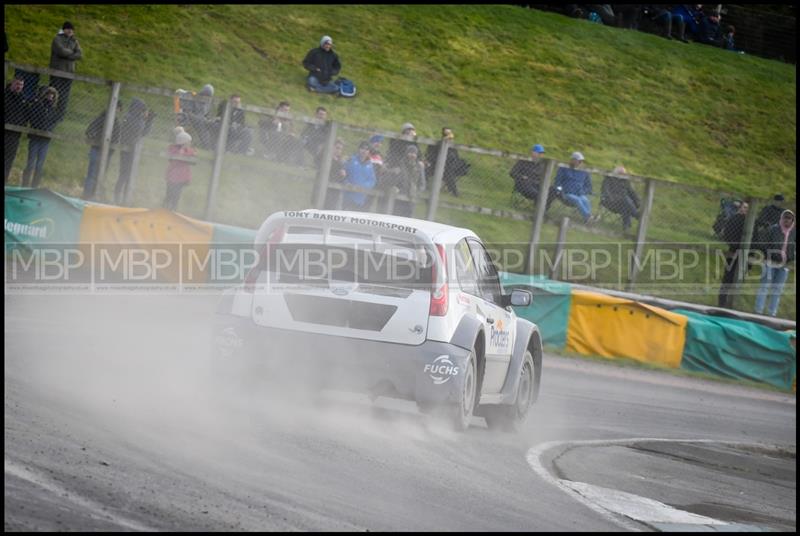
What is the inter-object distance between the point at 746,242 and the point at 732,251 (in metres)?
0.30

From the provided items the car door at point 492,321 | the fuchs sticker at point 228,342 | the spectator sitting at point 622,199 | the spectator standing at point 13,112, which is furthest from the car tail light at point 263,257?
the spectator sitting at point 622,199

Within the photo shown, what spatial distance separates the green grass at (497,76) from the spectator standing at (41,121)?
4.84 metres

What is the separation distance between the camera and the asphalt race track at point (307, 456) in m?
5.76

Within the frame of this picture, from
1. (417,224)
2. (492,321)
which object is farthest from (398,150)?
(417,224)

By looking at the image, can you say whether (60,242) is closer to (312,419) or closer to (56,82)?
(56,82)

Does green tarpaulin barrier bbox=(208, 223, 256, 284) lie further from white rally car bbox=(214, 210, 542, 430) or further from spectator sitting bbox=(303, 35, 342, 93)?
spectator sitting bbox=(303, 35, 342, 93)

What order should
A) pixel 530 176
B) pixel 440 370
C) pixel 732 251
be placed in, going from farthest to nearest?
pixel 732 251
pixel 530 176
pixel 440 370

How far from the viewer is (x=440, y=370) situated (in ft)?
28.4

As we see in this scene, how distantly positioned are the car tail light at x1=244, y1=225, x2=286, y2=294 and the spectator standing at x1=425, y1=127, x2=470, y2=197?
34.2ft

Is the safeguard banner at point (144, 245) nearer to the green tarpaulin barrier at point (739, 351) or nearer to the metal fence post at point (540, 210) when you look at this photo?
the metal fence post at point (540, 210)

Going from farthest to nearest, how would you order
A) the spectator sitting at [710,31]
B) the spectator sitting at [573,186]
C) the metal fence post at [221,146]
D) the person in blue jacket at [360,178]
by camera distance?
the spectator sitting at [710,31] → the spectator sitting at [573,186] → the person in blue jacket at [360,178] → the metal fence post at [221,146]

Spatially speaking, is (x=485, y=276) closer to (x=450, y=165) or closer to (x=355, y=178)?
(x=355, y=178)

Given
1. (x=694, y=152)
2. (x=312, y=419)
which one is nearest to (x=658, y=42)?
(x=694, y=152)

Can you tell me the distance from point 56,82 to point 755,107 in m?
26.3
